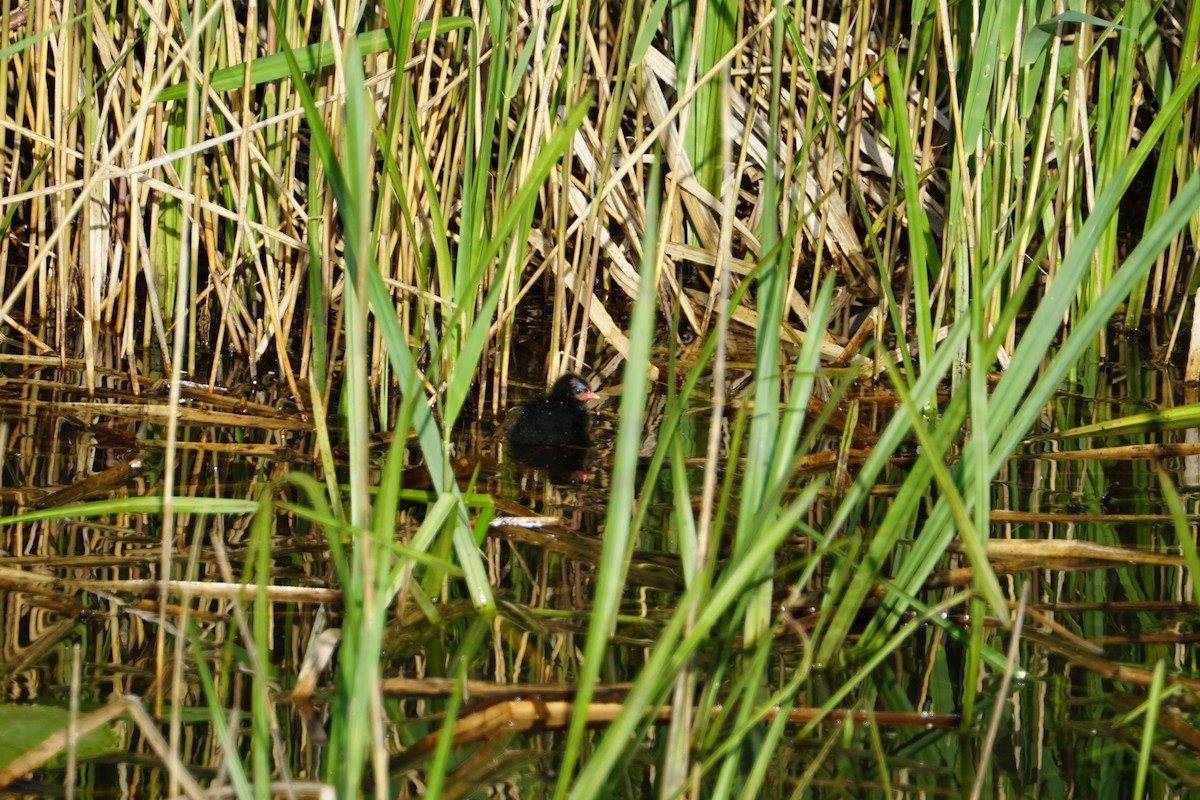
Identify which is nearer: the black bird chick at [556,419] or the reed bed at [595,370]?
the reed bed at [595,370]

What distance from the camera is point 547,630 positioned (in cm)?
257

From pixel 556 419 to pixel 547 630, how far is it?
138cm

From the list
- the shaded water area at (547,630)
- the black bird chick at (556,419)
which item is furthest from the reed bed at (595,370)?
the black bird chick at (556,419)

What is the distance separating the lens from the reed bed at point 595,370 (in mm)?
2059

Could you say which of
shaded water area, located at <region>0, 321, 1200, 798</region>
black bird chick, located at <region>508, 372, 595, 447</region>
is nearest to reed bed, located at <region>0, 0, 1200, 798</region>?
shaded water area, located at <region>0, 321, 1200, 798</region>

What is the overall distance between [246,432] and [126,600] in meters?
1.24

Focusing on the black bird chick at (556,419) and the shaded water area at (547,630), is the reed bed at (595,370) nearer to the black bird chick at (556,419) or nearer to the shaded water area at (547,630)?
the shaded water area at (547,630)

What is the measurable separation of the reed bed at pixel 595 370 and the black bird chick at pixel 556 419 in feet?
0.46

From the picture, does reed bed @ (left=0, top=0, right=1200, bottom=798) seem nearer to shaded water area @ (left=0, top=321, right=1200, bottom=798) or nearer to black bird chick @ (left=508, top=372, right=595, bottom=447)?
shaded water area @ (left=0, top=321, right=1200, bottom=798)

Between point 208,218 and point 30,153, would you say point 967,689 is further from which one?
point 30,153

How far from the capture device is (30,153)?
4988mm

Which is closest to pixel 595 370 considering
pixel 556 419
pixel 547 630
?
pixel 556 419

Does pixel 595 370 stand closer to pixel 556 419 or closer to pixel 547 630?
pixel 556 419

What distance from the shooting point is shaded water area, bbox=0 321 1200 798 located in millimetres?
2119
